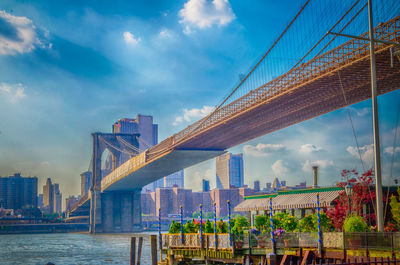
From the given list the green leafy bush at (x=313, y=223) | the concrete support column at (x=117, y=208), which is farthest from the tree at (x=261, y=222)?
the concrete support column at (x=117, y=208)

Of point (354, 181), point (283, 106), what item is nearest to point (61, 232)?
point (283, 106)

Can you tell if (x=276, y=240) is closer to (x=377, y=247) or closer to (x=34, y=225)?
(x=377, y=247)

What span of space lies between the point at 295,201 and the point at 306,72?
11245mm

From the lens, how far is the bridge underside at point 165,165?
217ft

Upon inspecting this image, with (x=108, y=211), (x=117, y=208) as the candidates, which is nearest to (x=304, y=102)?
(x=108, y=211)

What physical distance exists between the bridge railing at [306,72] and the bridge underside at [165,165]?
7.52 metres

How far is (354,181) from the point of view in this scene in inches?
1212

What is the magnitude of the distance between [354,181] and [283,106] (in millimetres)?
15896

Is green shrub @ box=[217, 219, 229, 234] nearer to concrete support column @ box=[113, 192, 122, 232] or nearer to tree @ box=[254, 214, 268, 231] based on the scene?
tree @ box=[254, 214, 268, 231]

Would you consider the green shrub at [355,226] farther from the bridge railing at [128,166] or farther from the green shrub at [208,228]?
the bridge railing at [128,166]

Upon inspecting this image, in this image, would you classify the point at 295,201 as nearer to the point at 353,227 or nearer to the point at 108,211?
the point at 353,227

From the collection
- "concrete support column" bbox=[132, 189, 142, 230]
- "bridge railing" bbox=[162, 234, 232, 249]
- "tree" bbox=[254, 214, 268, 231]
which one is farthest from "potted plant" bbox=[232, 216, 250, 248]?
"concrete support column" bbox=[132, 189, 142, 230]

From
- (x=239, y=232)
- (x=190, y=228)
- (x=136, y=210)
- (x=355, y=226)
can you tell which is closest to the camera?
(x=355, y=226)

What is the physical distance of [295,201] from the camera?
1314 inches
